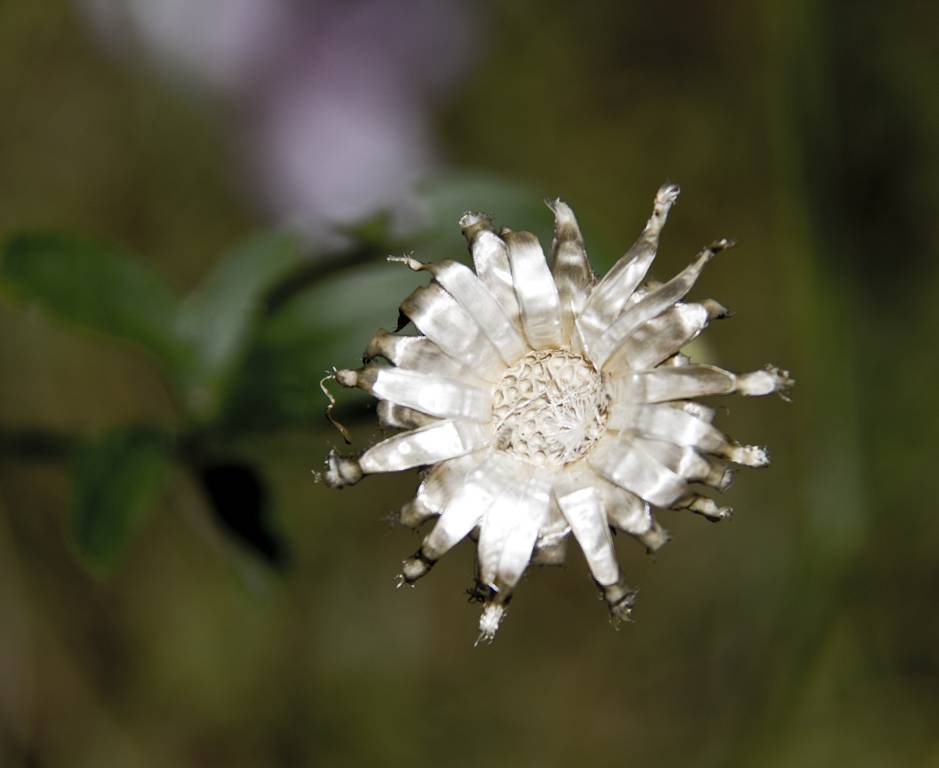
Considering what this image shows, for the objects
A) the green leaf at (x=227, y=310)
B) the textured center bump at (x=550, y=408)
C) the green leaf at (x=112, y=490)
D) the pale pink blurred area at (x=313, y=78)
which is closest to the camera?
the textured center bump at (x=550, y=408)

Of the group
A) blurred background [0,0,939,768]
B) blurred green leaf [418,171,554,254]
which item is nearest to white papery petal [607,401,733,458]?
blurred green leaf [418,171,554,254]

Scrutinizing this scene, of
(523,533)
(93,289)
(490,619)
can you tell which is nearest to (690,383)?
(523,533)

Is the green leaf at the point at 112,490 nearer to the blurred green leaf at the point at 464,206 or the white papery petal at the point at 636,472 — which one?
the blurred green leaf at the point at 464,206

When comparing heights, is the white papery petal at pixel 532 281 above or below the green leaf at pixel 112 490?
above

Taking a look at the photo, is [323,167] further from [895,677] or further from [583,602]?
[895,677]

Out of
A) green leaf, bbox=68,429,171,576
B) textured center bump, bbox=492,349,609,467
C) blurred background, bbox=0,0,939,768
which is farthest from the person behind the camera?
blurred background, bbox=0,0,939,768

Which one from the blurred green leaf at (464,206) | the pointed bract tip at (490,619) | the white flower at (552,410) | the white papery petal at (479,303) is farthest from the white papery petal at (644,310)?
the blurred green leaf at (464,206)

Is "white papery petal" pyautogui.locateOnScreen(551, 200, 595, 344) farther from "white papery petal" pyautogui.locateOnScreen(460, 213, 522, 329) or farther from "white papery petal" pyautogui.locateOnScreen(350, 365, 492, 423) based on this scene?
"white papery petal" pyautogui.locateOnScreen(350, 365, 492, 423)
